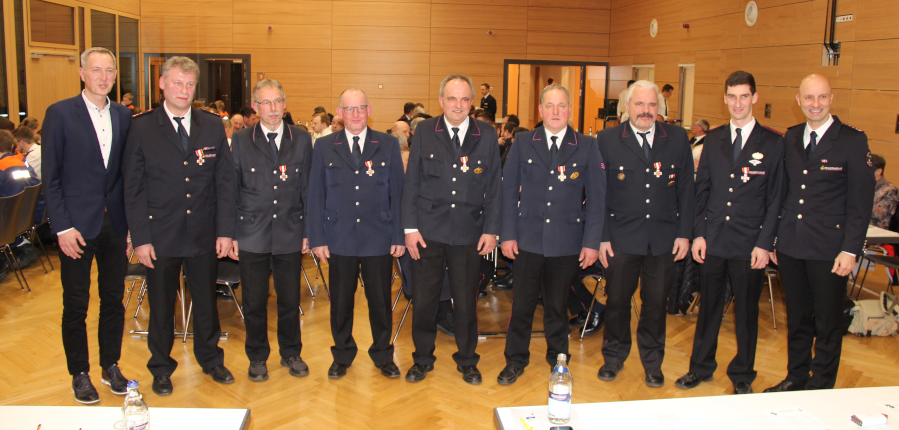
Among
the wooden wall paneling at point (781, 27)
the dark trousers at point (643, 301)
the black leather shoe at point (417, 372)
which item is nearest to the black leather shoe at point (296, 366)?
the black leather shoe at point (417, 372)

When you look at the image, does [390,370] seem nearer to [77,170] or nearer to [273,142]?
[273,142]

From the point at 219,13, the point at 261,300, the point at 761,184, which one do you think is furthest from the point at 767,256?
the point at 219,13

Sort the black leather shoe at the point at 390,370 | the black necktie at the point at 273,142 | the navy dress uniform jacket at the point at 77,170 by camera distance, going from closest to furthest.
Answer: the navy dress uniform jacket at the point at 77,170 < the black necktie at the point at 273,142 < the black leather shoe at the point at 390,370

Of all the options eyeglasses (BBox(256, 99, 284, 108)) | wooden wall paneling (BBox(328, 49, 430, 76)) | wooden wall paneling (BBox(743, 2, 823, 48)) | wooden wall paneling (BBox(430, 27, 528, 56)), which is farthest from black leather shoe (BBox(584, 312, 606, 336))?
wooden wall paneling (BBox(430, 27, 528, 56))

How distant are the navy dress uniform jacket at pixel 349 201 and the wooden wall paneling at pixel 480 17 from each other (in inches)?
446

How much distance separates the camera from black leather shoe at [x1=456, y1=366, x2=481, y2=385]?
3.84 meters

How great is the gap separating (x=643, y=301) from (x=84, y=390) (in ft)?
10.7

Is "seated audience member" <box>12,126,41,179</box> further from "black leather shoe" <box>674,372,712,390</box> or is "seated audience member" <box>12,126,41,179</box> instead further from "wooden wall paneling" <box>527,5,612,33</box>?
"wooden wall paneling" <box>527,5,612,33</box>

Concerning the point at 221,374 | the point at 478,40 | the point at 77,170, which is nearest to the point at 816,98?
the point at 221,374

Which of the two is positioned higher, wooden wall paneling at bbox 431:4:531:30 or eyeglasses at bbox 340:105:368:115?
wooden wall paneling at bbox 431:4:531:30

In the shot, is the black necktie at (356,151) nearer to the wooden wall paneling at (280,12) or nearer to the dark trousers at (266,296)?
the dark trousers at (266,296)

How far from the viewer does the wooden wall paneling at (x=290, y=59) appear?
14.1 m

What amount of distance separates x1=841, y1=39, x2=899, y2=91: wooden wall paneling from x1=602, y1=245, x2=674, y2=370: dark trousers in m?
5.14

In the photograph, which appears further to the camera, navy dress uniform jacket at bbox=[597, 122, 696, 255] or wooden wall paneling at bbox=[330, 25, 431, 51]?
wooden wall paneling at bbox=[330, 25, 431, 51]
